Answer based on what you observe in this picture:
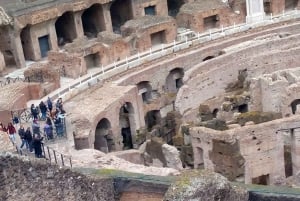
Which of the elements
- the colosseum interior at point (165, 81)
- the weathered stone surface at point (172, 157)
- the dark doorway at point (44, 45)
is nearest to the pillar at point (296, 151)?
the colosseum interior at point (165, 81)

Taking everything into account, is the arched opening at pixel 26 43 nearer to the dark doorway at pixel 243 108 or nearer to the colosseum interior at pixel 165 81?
the colosseum interior at pixel 165 81

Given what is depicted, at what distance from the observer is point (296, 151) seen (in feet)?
71.3

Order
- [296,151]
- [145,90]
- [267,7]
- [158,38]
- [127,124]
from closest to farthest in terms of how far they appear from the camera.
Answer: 1. [296,151]
2. [127,124]
3. [145,90]
4. [158,38]
5. [267,7]

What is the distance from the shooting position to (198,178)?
12.8 m

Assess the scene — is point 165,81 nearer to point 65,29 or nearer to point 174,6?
point 65,29

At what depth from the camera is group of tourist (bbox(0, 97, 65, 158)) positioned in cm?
2049

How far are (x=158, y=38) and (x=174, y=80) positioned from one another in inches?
140

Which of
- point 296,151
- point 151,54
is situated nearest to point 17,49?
point 151,54

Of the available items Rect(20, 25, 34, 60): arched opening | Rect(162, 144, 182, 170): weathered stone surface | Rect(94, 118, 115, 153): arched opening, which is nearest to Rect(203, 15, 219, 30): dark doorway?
Rect(20, 25, 34, 60): arched opening

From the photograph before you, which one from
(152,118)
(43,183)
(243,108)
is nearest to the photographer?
(43,183)

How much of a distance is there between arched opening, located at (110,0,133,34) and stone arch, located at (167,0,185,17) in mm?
3095

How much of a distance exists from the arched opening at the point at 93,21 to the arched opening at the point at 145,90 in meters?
7.23

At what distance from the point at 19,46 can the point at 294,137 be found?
17081 millimetres

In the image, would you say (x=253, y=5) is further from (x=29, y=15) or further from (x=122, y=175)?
(x=122, y=175)
